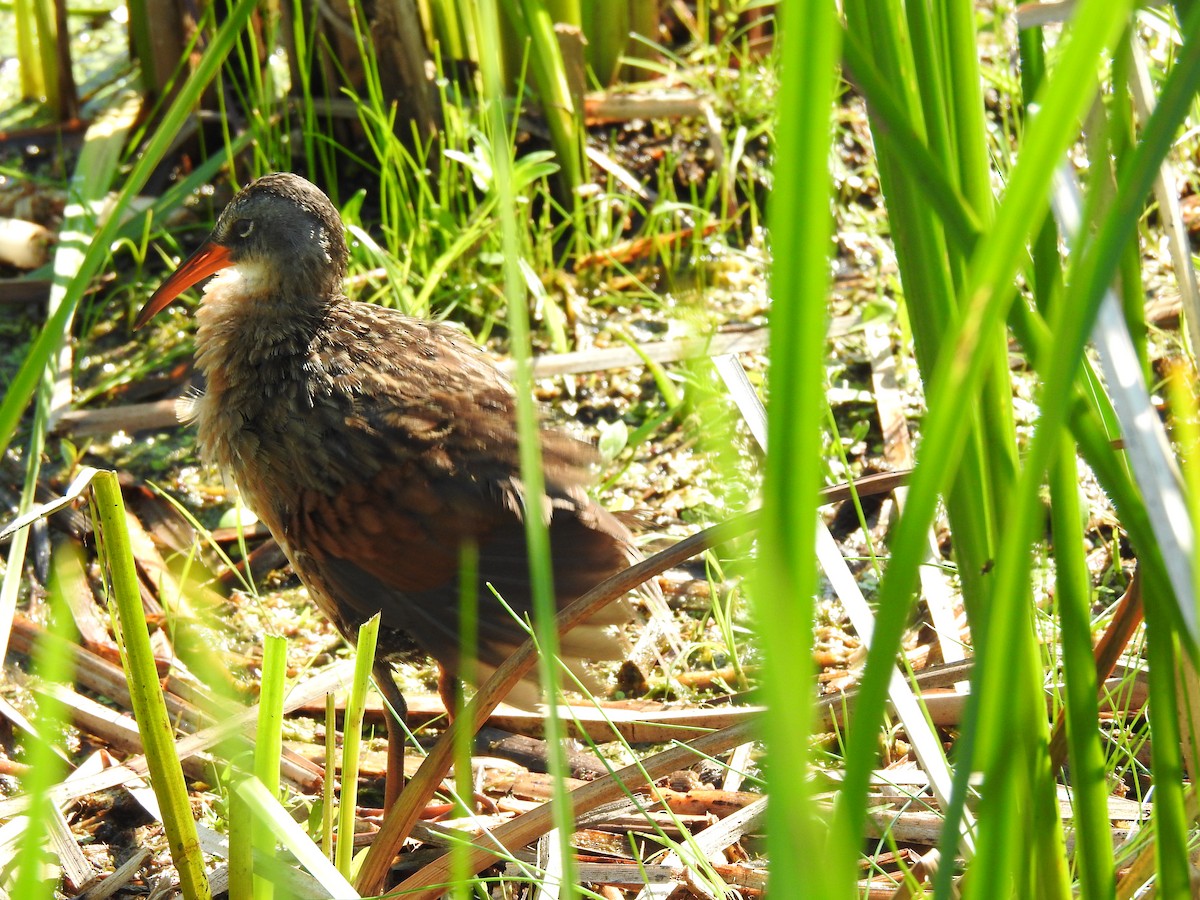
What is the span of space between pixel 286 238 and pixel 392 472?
0.66 meters

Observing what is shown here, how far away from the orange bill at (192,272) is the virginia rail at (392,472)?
0.27 meters

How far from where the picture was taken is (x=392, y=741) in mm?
2398

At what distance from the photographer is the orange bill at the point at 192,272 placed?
114 inches

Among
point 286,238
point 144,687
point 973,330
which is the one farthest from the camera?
point 286,238

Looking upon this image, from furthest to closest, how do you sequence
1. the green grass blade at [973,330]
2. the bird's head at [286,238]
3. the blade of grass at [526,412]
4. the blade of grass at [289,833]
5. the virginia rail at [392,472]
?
the bird's head at [286,238], the virginia rail at [392,472], the blade of grass at [289,833], the blade of grass at [526,412], the green grass blade at [973,330]

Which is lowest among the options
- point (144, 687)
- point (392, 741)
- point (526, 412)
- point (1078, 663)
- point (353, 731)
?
point (392, 741)

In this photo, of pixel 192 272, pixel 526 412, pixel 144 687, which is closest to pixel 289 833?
pixel 144 687

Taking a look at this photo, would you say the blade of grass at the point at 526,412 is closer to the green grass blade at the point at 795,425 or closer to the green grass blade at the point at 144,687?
the green grass blade at the point at 795,425

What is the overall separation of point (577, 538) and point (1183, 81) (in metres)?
1.64

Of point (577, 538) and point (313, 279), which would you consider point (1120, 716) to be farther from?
point (313, 279)

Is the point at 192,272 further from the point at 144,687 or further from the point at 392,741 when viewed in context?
the point at 144,687

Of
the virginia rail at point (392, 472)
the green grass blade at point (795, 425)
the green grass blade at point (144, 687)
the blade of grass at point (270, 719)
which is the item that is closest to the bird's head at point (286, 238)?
the virginia rail at point (392, 472)

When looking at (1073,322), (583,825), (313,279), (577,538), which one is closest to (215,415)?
(313,279)

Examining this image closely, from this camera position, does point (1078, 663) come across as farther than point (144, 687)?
No
